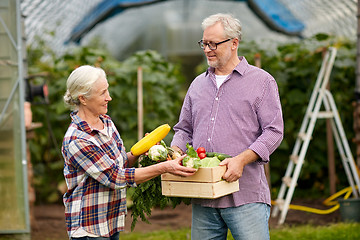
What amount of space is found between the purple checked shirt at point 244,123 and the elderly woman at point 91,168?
0.31 meters

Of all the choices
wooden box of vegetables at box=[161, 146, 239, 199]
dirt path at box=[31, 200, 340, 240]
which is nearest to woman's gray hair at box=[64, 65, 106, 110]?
wooden box of vegetables at box=[161, 146, 239, 199]

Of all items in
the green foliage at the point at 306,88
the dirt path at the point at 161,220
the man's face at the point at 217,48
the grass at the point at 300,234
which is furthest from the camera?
the green foliage at the point at 306,88

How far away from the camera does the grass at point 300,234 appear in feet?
15.5

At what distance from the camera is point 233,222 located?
2674 mm

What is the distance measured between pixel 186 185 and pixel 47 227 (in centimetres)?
360

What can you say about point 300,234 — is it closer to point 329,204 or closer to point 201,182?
point 329,204

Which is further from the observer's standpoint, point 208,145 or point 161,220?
point 161,220

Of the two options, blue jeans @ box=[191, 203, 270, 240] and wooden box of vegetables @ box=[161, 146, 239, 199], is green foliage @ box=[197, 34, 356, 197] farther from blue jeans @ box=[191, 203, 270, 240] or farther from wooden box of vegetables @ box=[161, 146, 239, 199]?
wooden box of vegetables @ box=[161, 146, 239, 199]

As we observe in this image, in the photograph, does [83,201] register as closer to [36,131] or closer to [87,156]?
[87,156]

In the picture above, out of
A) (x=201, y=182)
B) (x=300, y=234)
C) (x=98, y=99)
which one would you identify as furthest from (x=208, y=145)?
(x=300, y=234)

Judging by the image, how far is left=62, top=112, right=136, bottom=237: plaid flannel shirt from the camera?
2482mm

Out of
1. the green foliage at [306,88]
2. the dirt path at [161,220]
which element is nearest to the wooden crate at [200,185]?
the dirt path at [161,220]

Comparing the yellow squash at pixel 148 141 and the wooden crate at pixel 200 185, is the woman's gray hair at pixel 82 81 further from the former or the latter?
the wooden crate at pixel 200 185

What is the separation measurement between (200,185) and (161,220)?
3471 millimetres
